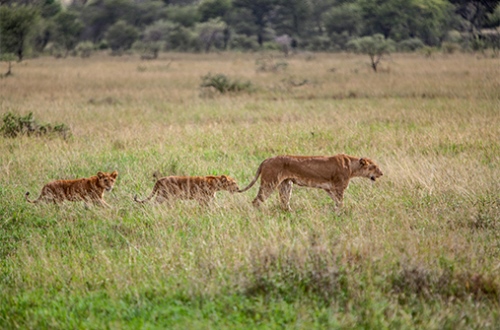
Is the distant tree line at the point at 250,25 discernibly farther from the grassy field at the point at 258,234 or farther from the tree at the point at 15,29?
the grassy field at the point at 258,234

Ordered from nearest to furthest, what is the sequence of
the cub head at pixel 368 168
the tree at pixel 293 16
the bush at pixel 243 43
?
the cub head at pixel 368 168 → the bush at pixel 243 43 → the tree at pixel 293 16

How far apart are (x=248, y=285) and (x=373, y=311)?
3.28 feet

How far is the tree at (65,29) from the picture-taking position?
185ft

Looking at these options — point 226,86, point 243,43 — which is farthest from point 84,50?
point 226,86

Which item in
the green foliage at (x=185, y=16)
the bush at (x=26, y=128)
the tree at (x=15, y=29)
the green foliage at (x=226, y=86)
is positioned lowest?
the green foliage at (x=185, y=16)

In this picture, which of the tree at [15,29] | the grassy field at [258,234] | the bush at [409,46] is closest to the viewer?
the grassy field at [258,234]

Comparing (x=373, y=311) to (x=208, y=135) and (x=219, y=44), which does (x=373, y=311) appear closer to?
(x=208, y=135)

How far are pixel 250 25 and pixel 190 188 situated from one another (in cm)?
5668

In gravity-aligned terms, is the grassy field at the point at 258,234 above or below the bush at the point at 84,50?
above

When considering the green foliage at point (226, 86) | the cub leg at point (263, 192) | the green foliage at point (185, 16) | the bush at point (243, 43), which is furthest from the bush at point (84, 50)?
the cub leg at point (263, 192)

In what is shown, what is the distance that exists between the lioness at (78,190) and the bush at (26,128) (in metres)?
5.25

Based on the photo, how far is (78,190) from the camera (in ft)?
27.5

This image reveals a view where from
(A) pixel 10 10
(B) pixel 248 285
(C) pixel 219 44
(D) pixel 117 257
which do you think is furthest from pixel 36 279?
(C) pixel 219 44

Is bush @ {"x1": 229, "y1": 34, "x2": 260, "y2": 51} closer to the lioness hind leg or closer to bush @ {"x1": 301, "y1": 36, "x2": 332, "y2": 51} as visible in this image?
bush @ {"x1": 301, "y1": 36, "x2": 332, "y2": 51}
